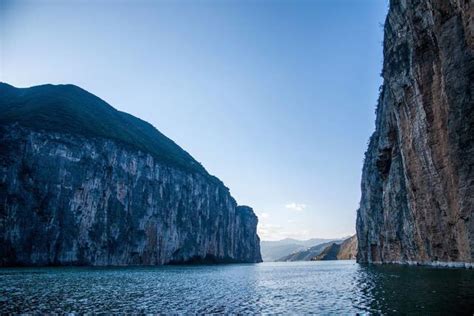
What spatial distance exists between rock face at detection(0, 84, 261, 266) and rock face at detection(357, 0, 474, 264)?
8621cm

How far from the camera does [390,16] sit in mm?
55875

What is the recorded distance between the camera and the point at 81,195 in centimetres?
10325

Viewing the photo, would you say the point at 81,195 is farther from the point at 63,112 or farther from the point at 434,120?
the point at 434,120

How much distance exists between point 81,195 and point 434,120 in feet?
310

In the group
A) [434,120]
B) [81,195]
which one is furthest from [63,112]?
[434,120]

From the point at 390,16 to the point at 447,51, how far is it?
798 inches

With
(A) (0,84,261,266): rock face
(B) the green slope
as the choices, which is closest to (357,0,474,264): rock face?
(A) (0,84,261,266): rock face

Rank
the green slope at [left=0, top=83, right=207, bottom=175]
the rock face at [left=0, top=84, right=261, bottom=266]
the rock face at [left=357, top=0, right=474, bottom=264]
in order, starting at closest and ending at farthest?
the rock face at [left=357, top=0, right=474, bottom=264] < the rock face at [left=0, top=84, right=261, bottom=266] < the green slope at [left=0, top=83, right=207, bottom=175]

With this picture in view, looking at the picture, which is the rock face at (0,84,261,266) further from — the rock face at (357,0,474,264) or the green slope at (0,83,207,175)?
the rock face at (357,0,474,264)

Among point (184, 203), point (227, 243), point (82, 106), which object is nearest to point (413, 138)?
point (184, 203)

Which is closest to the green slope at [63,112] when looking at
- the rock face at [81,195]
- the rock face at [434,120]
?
the rock face at [81,195]

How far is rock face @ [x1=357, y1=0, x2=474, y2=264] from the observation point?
36562mm

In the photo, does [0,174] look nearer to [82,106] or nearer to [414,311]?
[82,106]

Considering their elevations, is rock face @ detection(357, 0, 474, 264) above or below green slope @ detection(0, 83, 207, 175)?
below
